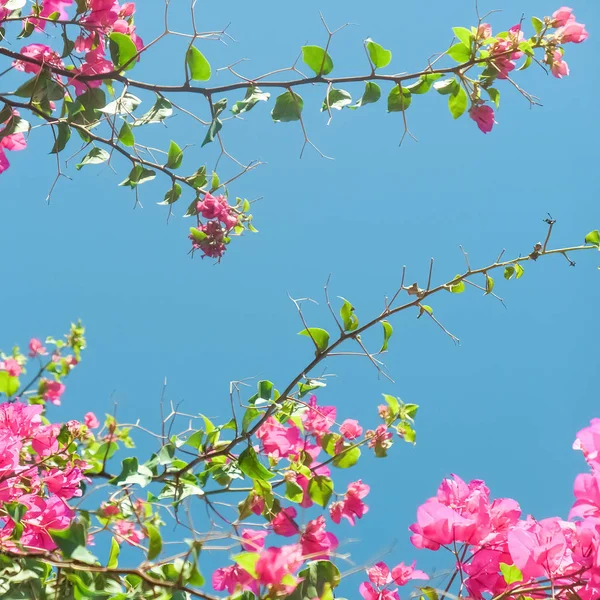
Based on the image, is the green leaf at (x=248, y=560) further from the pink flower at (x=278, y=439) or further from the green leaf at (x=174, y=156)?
the green leaf at (x=174, y=156)

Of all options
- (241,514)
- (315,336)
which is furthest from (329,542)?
(315,336)

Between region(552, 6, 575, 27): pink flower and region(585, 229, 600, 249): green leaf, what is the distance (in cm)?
63

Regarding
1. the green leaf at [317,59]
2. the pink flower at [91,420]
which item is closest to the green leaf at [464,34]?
the green leaf at [317,59]

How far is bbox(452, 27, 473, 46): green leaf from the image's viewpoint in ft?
5.23

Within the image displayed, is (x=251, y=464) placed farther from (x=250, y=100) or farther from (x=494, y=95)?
(x=494, y=95)

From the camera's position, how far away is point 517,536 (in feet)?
2.77

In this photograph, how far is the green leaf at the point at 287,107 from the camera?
1.66m

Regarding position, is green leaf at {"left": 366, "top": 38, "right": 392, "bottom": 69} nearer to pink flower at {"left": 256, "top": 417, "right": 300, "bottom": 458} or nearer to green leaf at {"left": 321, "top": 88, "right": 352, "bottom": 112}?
green leaf at {"left": 321, "top": 88, "right": 352, "bottom": 112}

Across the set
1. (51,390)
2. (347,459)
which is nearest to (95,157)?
(347,459)

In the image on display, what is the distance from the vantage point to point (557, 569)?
0.84 meters

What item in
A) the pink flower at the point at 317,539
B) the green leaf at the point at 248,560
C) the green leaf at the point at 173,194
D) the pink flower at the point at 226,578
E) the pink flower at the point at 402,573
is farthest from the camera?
the green leaf at the point at 173,194

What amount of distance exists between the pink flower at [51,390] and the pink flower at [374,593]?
9.32ft

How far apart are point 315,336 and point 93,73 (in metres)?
1.06

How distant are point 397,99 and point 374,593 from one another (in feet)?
4.51
